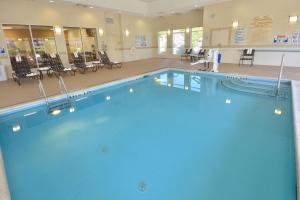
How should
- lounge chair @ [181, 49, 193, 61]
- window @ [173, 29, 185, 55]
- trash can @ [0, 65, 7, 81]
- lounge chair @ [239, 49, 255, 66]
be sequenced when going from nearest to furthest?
trash can @ [0, 65, 7, 81]
lounge chair @ [239, 49, 255, 66]
lounge chair @ [181, 49, 193, 61]
window @ [173, 29, 185, 55]

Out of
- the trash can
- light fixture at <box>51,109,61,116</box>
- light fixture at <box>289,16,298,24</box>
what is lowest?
light fixture at <box>51,109,61,116</box>

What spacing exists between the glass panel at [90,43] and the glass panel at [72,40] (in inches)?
9.8

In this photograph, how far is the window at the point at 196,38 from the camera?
10.9 metres

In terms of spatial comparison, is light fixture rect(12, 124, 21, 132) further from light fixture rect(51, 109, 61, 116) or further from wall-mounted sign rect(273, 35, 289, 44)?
wall-mounted sign rect(273, 35, 289, 44)

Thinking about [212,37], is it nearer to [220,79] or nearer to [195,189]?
[220,79]

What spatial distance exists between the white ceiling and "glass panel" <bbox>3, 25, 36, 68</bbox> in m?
2.60

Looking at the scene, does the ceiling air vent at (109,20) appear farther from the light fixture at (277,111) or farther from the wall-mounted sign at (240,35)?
the light fixture at (277,111)

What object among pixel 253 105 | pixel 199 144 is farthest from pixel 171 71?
pixel 199 144

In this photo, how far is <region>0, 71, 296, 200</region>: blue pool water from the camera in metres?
1.99

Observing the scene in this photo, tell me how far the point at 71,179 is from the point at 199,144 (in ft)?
5.96

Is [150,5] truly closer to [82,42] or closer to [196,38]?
[196,38]

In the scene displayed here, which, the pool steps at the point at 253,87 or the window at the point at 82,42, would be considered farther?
the window at the point at 82,42

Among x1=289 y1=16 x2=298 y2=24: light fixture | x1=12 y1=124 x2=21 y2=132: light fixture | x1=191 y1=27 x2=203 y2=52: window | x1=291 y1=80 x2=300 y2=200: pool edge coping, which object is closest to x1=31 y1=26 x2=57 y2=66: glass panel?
x1=12 y1=124 x2=21 y2=132: light fixture

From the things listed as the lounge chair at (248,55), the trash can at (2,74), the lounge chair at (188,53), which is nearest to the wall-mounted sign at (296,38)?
the lounge chair at (248,55)
